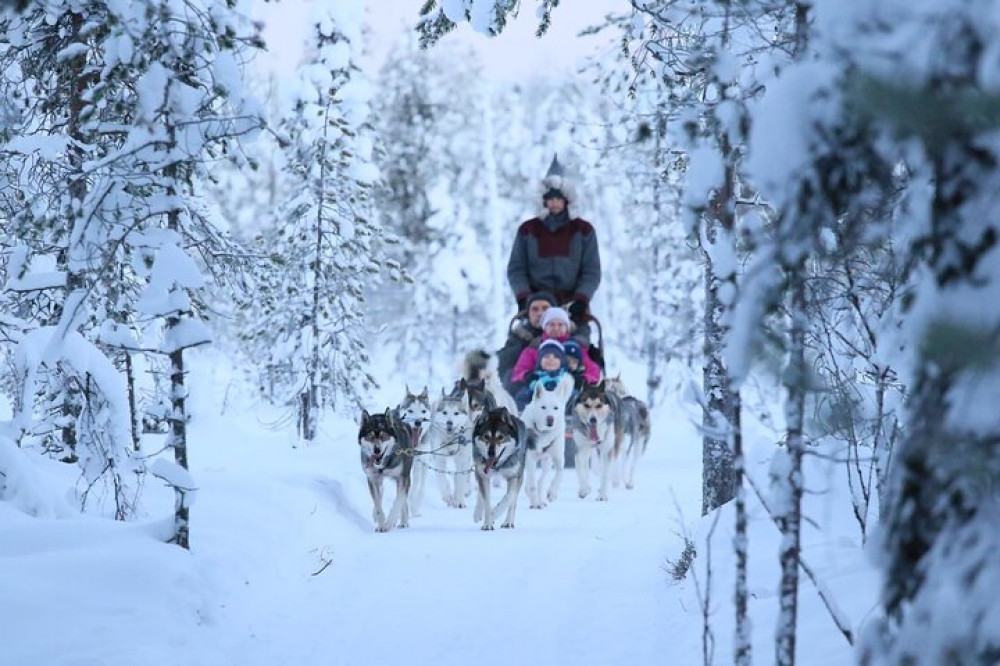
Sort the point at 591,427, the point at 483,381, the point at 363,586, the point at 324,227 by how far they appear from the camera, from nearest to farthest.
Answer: the point at 363,586 < the point at 591,427 < the point at 483,381 < the point at 324,227

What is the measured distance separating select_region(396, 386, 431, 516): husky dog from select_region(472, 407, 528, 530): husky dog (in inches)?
31.2

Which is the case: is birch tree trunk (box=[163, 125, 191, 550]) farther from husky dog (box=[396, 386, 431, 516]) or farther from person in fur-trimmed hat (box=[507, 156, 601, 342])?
person in fur-trimmed hat (box=[507, 156, 601, 342])

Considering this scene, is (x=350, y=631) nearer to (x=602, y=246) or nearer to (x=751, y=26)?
(x=751, y=26)

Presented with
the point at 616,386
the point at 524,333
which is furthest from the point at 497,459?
the point at 616,386

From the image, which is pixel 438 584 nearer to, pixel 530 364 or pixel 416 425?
pixel 416 425

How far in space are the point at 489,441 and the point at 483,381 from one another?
2454mm

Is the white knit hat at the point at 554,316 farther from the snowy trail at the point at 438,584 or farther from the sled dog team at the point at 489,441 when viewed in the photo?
the snowy trail at the point at 438,584

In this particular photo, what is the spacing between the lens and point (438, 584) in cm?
691

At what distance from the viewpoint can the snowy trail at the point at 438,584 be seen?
5422 millimetres

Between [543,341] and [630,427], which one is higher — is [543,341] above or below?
above

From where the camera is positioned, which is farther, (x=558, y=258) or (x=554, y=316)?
(x=558, y=258)

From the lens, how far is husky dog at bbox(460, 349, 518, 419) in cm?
1161

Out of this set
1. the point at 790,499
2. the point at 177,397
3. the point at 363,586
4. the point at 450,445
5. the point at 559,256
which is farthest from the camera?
the point at 559,256

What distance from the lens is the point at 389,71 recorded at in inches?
1192
